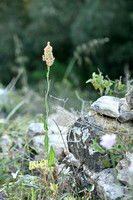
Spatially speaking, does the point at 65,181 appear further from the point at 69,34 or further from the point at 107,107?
the point at 69,34

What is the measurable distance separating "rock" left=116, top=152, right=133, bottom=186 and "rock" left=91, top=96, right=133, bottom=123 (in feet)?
0.78

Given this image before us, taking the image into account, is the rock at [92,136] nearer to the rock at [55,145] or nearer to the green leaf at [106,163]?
the green leaf at [106,163]

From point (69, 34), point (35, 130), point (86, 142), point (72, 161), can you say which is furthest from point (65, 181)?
point (69, 34)

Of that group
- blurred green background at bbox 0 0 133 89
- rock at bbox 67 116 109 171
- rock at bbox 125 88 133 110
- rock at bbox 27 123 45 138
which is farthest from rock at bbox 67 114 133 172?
blurred green background at bbox 0 0 133 89

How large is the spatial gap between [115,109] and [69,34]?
1138 cm

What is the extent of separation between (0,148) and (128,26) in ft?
29.0

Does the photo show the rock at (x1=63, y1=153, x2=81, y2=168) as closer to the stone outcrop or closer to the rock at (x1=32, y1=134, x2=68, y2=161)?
the stone outcrop

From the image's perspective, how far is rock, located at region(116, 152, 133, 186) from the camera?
1240 millimetres

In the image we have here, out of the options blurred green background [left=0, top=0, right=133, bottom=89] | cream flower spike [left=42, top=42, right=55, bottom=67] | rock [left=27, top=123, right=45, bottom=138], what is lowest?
rock [left=27, top=123, right=45, bottom=138]

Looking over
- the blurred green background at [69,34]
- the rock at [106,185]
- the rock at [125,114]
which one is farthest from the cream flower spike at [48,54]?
the blurred green background at [69,34]

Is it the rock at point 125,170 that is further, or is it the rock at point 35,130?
the rock at point 35,130

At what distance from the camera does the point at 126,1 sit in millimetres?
10367

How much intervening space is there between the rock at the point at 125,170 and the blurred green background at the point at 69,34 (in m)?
6.45

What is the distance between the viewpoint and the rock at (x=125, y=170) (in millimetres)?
1240
